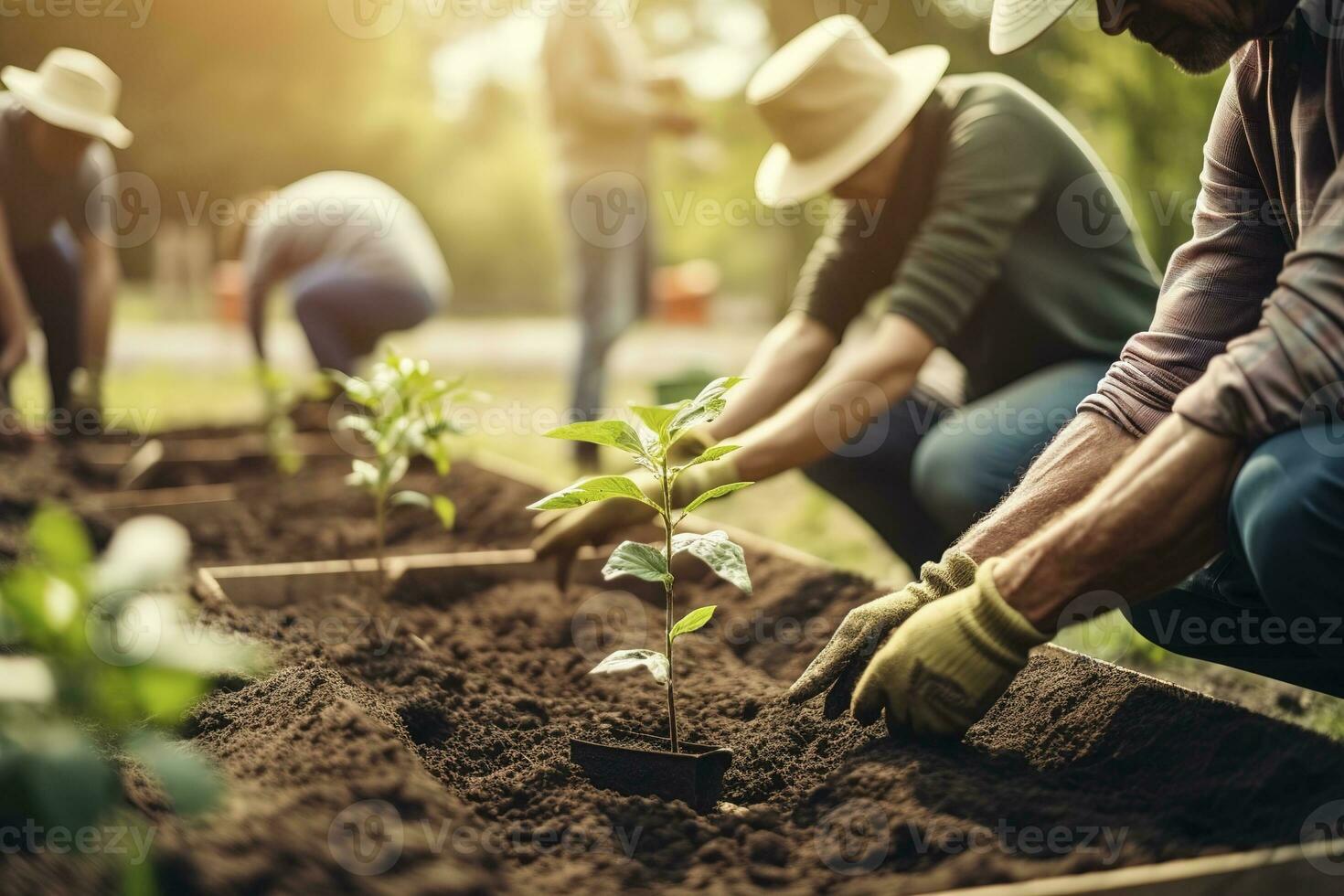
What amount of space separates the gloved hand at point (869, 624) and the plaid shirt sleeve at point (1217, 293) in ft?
1.19

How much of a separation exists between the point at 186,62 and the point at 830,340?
2156 centimetres

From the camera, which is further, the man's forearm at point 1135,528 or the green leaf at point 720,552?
the green leaf at point 720,552

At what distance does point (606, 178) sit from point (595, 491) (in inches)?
170

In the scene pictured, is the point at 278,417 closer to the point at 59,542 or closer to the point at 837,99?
the point at 837,99

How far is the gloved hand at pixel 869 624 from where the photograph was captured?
180 cm

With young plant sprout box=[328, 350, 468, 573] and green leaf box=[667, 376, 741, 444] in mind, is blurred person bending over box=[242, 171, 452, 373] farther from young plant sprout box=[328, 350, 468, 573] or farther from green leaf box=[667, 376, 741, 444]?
green leaf box=[667, 376, 741, 444]

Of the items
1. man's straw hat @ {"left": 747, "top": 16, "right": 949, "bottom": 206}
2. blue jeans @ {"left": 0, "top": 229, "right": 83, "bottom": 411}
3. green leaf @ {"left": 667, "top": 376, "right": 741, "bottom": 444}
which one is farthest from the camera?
blue jeans @ {"left": 0, "top": 229, "right": 83, "bottom": 411}

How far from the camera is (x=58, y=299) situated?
18.7 feet

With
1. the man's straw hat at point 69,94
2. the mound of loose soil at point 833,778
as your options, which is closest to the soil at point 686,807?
the mound of loose soil at point 833,778

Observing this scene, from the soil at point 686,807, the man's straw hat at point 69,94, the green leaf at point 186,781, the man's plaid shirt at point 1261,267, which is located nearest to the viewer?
the green leaf at point 186,781

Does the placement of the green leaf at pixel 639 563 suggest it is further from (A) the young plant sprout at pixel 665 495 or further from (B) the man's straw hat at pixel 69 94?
(B) the man's straw hat at pixel 69 94

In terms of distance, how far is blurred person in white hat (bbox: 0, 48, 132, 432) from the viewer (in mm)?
4832

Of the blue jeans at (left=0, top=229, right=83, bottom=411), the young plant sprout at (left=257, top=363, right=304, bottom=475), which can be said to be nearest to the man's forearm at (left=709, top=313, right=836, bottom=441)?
the young plant sprout at (left=257, top=363, right=304, bottom=475)

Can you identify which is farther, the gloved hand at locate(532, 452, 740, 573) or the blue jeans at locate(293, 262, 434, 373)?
the blue jeans at locate(293, 262, 434, 373)
